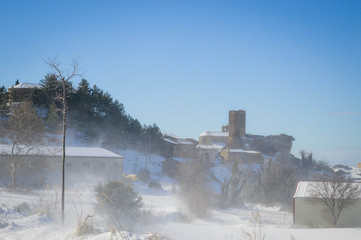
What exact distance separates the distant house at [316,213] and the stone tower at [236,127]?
63.4 meters

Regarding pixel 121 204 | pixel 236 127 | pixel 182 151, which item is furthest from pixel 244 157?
pixel 121 204

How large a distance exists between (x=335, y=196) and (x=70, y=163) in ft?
91.0

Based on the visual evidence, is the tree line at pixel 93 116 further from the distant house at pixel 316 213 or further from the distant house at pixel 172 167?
the distant house at pixel 316 213

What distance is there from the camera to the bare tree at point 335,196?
2480 cm

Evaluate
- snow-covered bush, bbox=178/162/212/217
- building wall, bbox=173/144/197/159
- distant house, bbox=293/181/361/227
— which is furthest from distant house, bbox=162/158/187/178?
distant house, bbox=293/181/361/227

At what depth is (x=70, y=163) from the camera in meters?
37.6

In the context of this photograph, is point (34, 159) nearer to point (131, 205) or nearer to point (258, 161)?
point (131, 205)

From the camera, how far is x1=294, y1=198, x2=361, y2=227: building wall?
2491 centimetres

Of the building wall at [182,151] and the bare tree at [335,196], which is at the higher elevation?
the building wall at [182,151]

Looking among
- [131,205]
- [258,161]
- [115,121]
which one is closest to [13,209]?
[131,205]

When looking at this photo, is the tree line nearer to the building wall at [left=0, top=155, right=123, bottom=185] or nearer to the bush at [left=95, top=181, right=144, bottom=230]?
the building wall at [left=0, top=155, right=123, bottom=185]

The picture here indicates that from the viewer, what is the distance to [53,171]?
36938mm

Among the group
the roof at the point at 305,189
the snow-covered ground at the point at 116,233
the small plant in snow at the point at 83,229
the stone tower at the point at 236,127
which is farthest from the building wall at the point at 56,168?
the stone tower at the point at 236,127

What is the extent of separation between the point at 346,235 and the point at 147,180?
3366 centimetres
